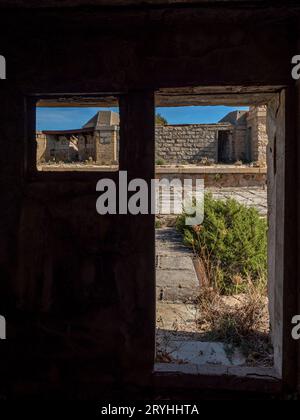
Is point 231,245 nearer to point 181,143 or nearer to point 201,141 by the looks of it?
point 181,143

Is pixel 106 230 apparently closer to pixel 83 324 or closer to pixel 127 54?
pixel 83 324

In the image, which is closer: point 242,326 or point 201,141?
point 242,326

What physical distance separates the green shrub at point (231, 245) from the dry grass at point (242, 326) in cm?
65

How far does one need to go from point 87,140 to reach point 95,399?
20976 mm

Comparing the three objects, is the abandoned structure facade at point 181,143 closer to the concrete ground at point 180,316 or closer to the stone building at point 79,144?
the stone building at point 79,144

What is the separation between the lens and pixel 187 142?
22172 millimetres

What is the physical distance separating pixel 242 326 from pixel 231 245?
2.40 metres

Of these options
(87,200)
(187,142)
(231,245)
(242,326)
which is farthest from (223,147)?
(87,200)

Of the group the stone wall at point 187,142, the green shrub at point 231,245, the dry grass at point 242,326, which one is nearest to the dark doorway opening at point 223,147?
the stone wall at point 187,142

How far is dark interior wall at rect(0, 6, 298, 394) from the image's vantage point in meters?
2.03

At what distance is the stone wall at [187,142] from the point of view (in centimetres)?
2178

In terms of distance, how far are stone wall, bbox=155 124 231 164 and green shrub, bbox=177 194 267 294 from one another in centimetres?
1559

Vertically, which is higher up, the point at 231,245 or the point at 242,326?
the point at 231,245

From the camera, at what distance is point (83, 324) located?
2.16m
